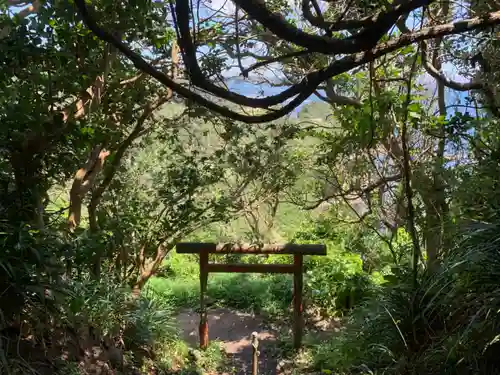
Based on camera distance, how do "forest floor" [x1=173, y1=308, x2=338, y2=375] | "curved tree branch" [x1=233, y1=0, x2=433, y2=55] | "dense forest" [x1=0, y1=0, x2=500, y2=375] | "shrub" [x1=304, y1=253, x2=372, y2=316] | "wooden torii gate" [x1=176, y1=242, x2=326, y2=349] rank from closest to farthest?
"curved tree branch" [x1=233, y1=0, x2=433, y2=55] → "dense forest" [x1=0, y1=0, x2=500, y2=375] → "forest floor" [x1=173, y1=308, x2=338, y2=375] → "wooden torii gate" [x1=176, y1=242, x2=326, y2=349] → "shrub" [x1=304, y1=253, x2=372, y2=316]

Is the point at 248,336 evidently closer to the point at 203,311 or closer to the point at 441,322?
the point at 203,311

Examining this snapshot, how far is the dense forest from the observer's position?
198cm

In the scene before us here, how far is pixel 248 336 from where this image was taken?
530 centimetres

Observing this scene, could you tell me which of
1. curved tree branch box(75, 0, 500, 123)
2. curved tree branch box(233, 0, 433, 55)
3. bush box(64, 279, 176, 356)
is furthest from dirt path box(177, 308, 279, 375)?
curved tree branch box(233, 0, 433, 55)

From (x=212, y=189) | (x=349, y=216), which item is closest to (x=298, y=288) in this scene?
(x=212, y=189)

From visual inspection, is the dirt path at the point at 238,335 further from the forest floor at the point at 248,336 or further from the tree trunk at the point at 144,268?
the tree trunk at the point at 144,268

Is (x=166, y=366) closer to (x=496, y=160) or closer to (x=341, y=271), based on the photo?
(x=341, y=271)

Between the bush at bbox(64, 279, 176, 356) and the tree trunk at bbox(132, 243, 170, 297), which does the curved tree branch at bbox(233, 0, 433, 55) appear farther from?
the tree trunk at bbox(132, 243, 170, 297)

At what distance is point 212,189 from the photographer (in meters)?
4.86

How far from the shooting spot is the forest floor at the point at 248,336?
14.7ft

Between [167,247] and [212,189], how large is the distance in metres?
0.74

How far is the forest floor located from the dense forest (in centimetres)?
5

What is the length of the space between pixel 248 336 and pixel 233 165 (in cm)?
197

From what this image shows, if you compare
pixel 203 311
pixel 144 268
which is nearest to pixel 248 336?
pixel 203 311
